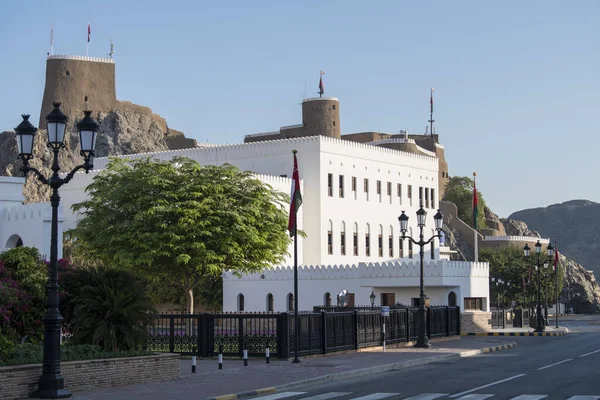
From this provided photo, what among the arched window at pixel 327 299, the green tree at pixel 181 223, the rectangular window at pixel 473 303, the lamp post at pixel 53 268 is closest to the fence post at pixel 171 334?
the lamp post at pixel 53 268

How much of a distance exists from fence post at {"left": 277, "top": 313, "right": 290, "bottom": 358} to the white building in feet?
84.2

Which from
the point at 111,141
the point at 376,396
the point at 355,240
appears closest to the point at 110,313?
the point at 376,396

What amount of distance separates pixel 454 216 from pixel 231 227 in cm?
8593

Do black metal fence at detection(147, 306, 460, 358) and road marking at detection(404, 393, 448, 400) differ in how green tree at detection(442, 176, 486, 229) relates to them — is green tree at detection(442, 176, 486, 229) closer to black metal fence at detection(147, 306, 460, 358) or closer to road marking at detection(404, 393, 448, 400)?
black metal fence at detection(147, 306, 460, 358)

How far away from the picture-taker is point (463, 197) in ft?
477

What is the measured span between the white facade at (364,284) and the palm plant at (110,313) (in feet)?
105

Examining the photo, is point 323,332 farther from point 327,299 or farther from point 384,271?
point 327,299

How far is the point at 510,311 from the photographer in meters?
72.9

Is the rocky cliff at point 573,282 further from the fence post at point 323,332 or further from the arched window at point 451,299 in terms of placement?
the fence post at point 323,332

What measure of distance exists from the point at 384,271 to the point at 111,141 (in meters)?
75.5

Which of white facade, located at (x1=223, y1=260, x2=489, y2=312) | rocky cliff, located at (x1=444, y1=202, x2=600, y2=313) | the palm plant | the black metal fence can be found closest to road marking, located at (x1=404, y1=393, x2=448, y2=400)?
the palm plant

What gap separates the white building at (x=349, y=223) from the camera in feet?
183

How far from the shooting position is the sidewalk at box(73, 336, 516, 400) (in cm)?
1994

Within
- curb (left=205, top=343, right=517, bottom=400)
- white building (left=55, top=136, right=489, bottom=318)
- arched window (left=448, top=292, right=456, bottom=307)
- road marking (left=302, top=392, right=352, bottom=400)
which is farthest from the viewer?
white building (left=55, top=136, right=489, bottom=318)
